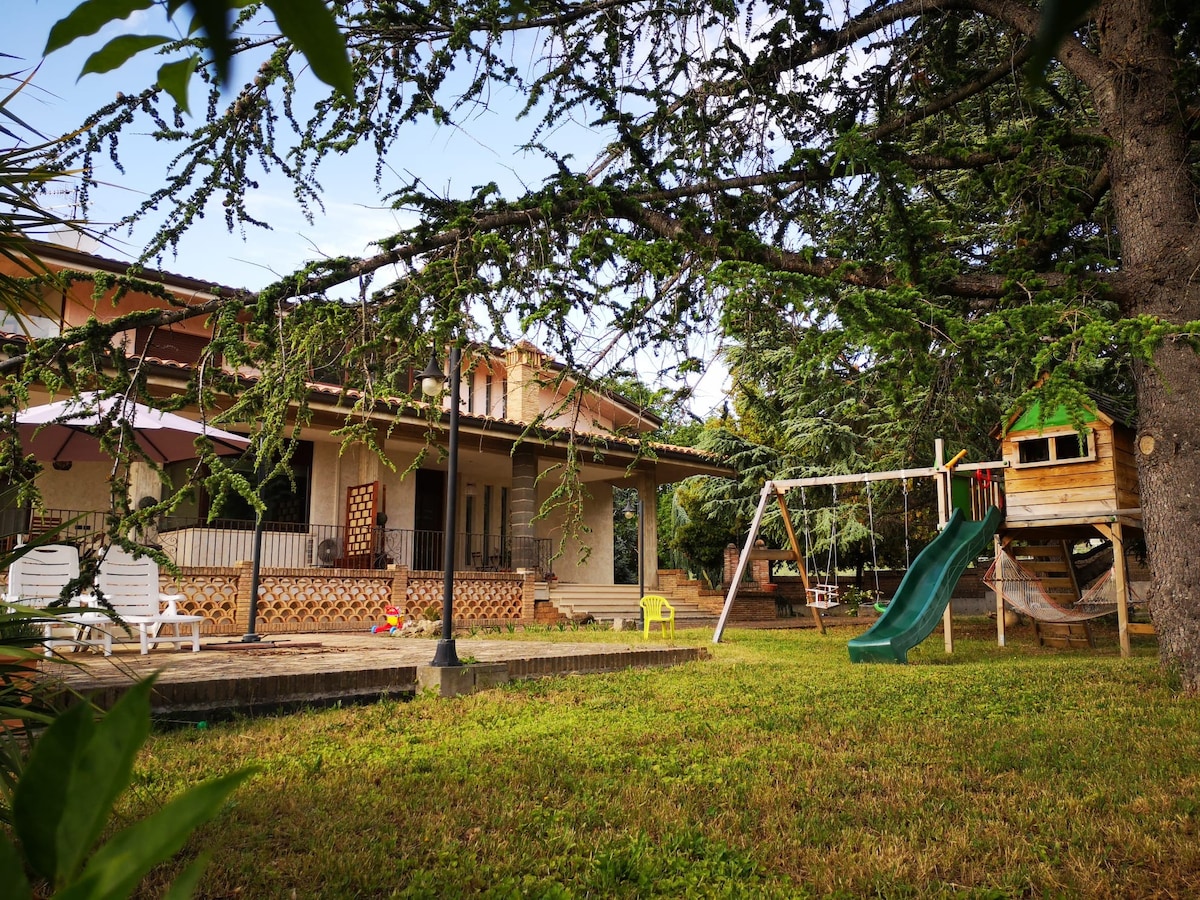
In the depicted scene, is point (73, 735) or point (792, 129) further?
point (792, 129)

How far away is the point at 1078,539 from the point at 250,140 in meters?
13.5

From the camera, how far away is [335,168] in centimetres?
539

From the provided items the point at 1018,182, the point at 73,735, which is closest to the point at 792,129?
the point at 1018,182

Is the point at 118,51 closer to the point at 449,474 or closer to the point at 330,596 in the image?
the point at 449,474

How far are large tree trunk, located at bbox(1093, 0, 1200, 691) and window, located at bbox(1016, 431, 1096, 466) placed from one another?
17.1 ft

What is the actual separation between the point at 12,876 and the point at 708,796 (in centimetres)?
404

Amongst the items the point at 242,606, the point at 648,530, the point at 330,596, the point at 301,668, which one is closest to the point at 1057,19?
the point at 301,668

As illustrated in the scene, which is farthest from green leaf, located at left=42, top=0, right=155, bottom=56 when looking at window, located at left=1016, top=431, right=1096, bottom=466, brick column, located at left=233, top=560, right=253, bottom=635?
brick column, located at left=233, top=560, right=253, bottom=635

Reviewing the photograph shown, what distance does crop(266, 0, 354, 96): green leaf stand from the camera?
0.52 meters

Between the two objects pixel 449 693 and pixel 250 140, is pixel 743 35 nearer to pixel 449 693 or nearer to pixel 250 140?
pixel 250 140

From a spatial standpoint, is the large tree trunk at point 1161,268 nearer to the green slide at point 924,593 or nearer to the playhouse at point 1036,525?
the green slide at point 924,593

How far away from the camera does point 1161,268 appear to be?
645 centimetres

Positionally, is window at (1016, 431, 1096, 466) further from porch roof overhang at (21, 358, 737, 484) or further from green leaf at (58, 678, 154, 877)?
green leaf at (58, 678, 154, 877)

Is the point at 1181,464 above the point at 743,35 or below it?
below
